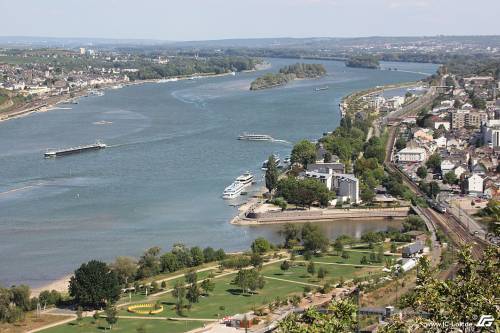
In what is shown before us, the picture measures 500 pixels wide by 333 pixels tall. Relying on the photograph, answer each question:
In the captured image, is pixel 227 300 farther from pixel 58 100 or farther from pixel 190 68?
pixel 190 68

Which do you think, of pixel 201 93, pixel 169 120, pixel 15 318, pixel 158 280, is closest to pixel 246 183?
pixel 158 280

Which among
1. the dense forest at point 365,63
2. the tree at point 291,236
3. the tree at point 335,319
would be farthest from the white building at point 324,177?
the dense forest at point 365,63

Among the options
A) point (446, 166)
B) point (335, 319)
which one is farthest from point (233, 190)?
point (335, 319)

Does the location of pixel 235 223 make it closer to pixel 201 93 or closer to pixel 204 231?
pixel 204 231

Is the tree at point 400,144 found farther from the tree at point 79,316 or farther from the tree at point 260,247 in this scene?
the tree at point 79,316

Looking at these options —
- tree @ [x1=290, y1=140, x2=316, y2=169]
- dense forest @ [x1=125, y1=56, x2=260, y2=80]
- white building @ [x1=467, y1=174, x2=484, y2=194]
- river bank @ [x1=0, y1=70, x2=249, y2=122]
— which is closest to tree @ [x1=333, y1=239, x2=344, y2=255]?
white building @ [x1=467, y1=174, x2=484, y2=194]
